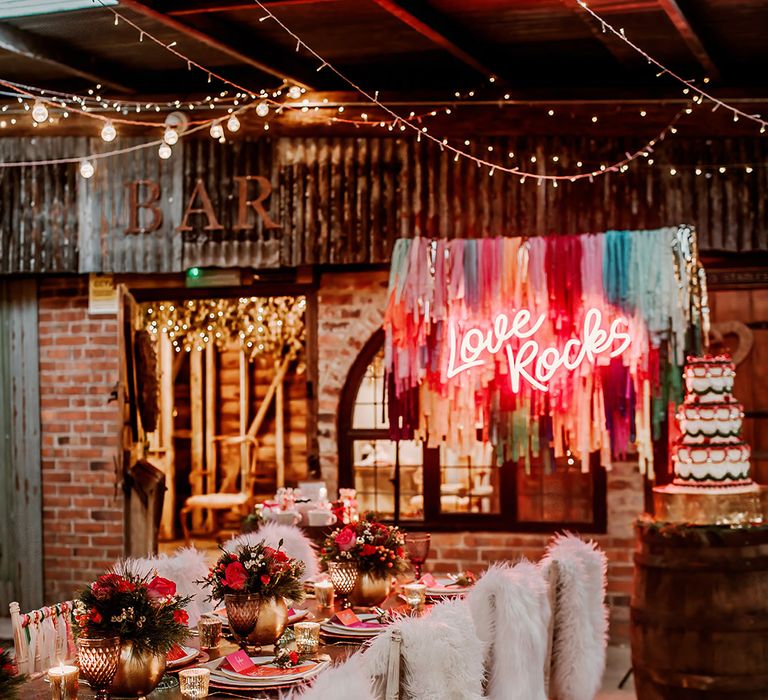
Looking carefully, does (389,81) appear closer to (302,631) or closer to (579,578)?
(579,578)

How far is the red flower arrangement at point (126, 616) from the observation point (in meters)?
3.27

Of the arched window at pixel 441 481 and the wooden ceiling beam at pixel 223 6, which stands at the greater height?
the wooden ceiling beam at pixel 223 6

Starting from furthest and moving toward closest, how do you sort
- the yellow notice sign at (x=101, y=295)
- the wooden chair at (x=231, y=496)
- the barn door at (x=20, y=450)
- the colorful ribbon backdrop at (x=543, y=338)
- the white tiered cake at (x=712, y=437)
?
the wooden chair at (x=231, y=496) < the barn door at (x=20, y=450) < the yellow notice sign at (x=101, y=295) < the colorful ribbon backdrop at (x=543, y=338) < the white tiered cake at (x=712, y=437)

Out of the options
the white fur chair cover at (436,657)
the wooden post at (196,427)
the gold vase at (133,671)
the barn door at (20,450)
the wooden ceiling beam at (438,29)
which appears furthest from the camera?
the wooden post at (196,427)

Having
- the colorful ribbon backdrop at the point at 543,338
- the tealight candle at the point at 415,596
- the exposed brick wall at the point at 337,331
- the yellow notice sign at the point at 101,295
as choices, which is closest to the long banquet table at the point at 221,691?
the tealight candle at the point at 415,596

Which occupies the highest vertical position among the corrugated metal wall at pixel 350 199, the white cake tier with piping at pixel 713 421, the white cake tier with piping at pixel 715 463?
the corrugated metal wall at pixel 350 199

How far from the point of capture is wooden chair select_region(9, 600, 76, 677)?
373 centimetres

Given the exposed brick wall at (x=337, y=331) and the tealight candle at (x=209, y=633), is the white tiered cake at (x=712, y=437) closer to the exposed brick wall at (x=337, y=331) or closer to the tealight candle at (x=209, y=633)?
the exposed brick wall at (x=337, y=331)

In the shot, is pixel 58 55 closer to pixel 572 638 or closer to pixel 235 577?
pixel 235 577

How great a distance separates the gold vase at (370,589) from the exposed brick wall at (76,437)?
10.8ft

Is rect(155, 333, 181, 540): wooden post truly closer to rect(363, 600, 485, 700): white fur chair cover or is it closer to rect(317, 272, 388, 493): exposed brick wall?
rect(317, 272, 388, 493): exposed brick wall

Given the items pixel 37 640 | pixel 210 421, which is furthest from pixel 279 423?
pixel 37 640

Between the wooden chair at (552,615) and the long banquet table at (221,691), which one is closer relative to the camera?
the long banquet table at (221,691)

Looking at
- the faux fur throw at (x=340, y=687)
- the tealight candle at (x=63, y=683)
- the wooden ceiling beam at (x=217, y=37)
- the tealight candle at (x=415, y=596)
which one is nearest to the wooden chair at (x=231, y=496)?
the wooden ceiling beam at (x=217, y=37)
